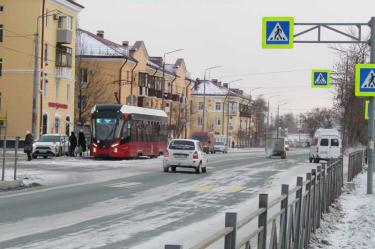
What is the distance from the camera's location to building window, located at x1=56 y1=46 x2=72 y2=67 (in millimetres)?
63969

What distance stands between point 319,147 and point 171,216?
3905 centimetres

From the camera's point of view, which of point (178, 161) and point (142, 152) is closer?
point (178, 161)

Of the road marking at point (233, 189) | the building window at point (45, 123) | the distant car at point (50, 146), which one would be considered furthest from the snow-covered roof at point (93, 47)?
the road marking at point (233, 189)

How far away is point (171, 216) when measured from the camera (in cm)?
1386

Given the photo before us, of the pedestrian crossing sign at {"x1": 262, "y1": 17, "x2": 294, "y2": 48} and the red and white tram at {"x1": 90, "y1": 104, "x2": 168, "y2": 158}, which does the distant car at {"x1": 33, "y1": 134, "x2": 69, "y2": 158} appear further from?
the pedestrian crossing sign at {"x1": 262, "y1": 17, "x2": 294, "y2": 48}

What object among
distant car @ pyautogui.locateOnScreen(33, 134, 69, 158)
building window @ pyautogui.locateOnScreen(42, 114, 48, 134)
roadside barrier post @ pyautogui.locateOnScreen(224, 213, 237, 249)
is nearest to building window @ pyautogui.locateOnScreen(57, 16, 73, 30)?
building window @ pyautogui.locateOnScreen(42, 114, 48, 134)

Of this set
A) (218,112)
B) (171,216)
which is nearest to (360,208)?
(171,216)

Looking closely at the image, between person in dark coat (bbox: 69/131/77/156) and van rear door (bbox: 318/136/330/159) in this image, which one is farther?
van rear door (bbox: 318/136/330/159)

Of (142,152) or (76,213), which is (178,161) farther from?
(76,213)

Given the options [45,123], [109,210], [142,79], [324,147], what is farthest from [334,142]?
[142,79]

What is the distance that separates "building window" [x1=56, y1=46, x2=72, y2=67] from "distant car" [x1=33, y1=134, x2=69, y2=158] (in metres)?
20.9

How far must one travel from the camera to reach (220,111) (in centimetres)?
14138

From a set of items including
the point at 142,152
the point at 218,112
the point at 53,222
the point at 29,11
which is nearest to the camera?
the point at 53,222

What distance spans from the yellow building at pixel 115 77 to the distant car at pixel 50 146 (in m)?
24.2
